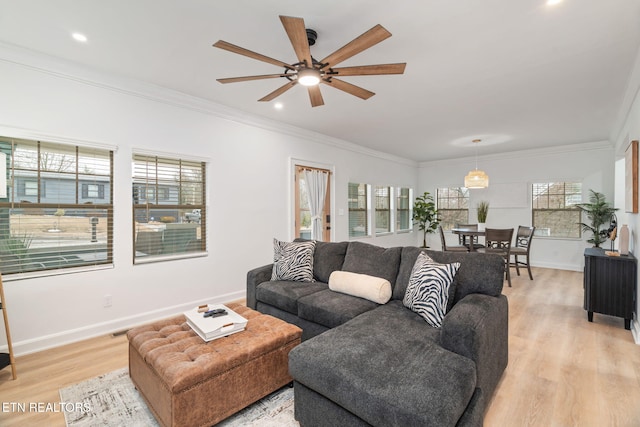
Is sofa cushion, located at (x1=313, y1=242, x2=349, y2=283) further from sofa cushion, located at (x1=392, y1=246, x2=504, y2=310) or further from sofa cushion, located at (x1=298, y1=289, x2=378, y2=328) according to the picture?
sofa cushion, located at (x1=392, y1=246, x2=504, y2=310)

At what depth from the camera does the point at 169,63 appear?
9.25ft

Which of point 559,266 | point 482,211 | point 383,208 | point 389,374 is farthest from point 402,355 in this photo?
point 559,266

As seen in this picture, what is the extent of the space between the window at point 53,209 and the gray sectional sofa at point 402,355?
2202 mm

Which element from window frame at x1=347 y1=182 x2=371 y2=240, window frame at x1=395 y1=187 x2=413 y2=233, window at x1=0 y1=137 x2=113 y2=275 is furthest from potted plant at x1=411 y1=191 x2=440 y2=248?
window at x1=0 y1=137 x2=113 y2=275

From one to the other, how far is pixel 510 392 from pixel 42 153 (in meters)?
4.36

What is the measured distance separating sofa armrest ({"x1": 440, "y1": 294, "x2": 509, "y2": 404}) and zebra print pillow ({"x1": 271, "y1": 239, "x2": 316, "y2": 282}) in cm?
158

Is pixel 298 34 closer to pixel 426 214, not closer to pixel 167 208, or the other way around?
pixel 167 208

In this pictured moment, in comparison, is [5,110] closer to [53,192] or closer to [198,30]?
[53,192]

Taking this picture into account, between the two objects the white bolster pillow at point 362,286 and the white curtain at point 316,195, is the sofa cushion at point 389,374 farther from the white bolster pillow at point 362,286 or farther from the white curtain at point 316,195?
the white curtain at point 316,195

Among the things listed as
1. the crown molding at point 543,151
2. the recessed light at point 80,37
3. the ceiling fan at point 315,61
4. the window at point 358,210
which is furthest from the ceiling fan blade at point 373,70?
the crown molding at point 543,151

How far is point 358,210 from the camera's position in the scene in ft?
21.4

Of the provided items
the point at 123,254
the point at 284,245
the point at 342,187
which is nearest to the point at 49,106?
the point at 123,254

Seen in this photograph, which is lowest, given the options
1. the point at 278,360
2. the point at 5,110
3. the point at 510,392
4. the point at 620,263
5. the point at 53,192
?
the point at 510,392

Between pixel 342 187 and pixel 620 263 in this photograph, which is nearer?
pixel 620 263
